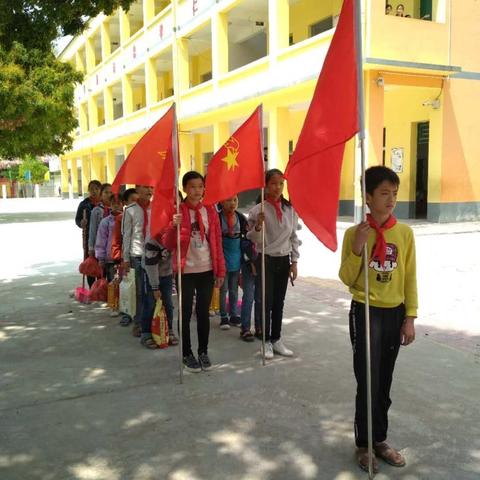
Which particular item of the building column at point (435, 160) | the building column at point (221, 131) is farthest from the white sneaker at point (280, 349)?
the building column at point (221, 131)

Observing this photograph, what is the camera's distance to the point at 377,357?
291 cm

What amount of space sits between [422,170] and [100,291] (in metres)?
13.6

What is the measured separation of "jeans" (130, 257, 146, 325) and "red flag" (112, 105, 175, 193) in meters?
1.09

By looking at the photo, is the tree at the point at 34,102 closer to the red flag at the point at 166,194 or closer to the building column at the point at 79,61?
the red flag at the point at 166,194

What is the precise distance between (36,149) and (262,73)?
10363 millimetres

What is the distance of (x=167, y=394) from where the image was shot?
154 inches

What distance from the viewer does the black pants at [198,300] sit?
4.36 metres

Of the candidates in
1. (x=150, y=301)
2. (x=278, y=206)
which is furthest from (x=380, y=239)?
(x=150, y=301)

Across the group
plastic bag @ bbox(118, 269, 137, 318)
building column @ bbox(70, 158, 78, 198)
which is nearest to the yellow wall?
plastic bag @ bbox(118, 269, 137, 318)

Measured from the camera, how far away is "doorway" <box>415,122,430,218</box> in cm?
1709

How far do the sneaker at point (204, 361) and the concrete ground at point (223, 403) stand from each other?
78mm

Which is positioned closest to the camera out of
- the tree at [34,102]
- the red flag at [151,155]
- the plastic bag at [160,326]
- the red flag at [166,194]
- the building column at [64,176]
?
the red flag at [166,194]

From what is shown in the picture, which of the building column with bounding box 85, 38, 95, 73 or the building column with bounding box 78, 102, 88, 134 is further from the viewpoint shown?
the building column with bounding box 78, 102, 88, 134

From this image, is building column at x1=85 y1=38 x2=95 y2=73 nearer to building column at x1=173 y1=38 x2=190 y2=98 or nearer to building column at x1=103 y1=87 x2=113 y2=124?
building column at x1=103 y1=87 x2=113 y2=124
